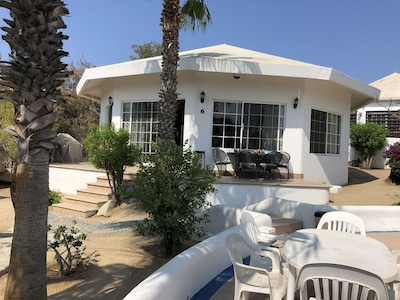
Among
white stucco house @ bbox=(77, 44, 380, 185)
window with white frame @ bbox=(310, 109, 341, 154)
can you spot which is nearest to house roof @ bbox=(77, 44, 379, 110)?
white stucco house @ bbox=(77, 44, 380, 185)

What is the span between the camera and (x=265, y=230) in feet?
14.3

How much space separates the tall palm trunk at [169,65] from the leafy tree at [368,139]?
1313 cm

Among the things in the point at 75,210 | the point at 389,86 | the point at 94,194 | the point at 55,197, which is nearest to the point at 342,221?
the point at 75,210

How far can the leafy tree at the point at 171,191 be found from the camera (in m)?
4.94

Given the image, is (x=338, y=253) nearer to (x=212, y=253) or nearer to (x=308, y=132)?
(x=212, y=253)

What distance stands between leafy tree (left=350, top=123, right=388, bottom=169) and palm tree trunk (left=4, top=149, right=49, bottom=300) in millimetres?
17914

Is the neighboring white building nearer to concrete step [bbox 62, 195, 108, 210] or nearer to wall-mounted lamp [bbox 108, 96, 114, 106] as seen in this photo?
wall-mounted lamp [bbox 108, 96, 114, 106]

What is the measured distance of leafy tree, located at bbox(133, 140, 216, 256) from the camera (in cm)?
494

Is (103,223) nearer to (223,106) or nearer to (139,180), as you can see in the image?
(139,180)

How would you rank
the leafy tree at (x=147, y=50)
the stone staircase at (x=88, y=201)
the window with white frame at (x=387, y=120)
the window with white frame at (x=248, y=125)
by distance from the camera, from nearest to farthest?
1. the stone staircase at (x=88, y=201)
2. the window with white frame at (x=248, y=125)
3. the window with white frame at (x=387, y=120)
4. the leafy tree at (x=147, y=50)

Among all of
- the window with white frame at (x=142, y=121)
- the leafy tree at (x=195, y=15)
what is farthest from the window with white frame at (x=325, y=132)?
the window with white frame at (x=142, y=121)

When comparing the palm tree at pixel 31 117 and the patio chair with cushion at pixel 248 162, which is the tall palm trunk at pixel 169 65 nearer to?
the patio chair with cushion at pixel 248 162

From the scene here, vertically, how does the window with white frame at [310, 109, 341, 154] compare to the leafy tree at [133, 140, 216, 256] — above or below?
above

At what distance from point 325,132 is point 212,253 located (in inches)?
371
